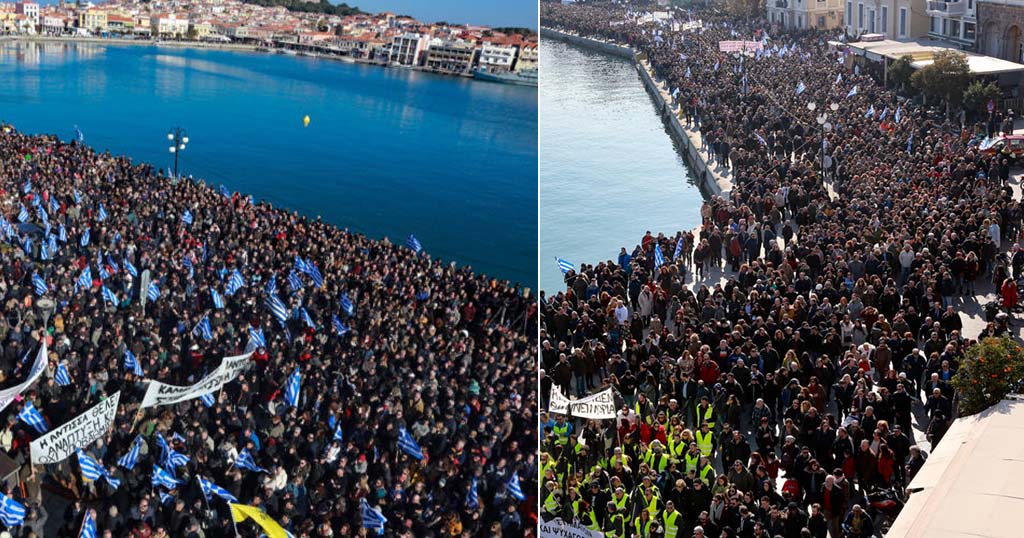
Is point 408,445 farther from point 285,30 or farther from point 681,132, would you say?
point 285,30

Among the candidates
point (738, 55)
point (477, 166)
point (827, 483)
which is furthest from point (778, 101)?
point (827, 483)

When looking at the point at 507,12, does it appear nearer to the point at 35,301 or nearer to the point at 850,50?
the point at 850,50

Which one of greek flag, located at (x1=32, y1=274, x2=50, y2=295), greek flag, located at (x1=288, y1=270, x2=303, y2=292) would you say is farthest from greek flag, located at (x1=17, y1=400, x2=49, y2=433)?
greek flag, located at (x1=288, y1=270, x2=303, y2=292)

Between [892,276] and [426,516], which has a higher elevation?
[892,276]

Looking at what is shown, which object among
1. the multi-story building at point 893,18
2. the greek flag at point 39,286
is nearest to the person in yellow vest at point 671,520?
the greek flag at point 39,286

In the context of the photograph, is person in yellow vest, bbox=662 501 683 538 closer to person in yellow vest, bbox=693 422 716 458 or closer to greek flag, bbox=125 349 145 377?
person in yellow vest, bbox=693 422 716 458

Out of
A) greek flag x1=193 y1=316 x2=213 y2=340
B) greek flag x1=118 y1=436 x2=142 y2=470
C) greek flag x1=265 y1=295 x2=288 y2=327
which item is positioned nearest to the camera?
greek flag x1=118 y1=436 x2=142 y2=470

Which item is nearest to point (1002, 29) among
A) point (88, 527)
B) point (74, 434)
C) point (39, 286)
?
point (39, 286)
